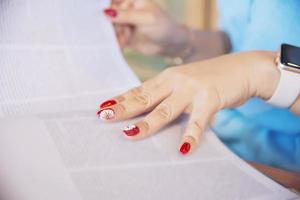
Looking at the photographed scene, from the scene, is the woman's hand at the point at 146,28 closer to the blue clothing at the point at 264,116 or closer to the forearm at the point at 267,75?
the blue clothing at the point at 264,116

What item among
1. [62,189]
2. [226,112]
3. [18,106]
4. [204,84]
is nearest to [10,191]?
[62,189]

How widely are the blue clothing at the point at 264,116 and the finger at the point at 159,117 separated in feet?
0.74

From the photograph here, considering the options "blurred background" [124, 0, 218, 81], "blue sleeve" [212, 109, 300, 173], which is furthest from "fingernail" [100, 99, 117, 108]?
"blurred background" [124, 0, 218, 81]

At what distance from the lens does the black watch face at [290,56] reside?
0.53 metres

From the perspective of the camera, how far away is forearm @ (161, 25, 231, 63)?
833 mm

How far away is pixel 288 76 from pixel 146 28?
36 centimetres

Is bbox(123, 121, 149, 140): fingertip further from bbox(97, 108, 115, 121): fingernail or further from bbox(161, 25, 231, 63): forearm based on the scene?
bbox(161, 25, 231, 63): forearm

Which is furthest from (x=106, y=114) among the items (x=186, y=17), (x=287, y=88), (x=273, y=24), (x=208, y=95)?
(x=186, y=17)

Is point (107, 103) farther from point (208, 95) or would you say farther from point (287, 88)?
point (287, 88)

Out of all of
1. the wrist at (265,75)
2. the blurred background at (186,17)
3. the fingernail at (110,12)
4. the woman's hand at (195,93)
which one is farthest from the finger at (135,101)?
the blurred background at (186,17)

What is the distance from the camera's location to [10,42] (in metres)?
0.55

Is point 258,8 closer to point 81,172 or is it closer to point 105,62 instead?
point 105,62

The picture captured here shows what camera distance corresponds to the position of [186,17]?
4.84 ft

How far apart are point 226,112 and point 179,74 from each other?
0.23m
